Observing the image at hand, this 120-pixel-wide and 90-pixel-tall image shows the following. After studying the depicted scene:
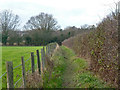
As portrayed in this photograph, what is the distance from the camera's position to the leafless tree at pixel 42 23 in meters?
52.1

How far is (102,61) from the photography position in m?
6.34

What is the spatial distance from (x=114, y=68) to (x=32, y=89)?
8.70 feet

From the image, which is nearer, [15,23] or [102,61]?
[102,61]

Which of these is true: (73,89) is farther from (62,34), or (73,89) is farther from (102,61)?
(62,34)

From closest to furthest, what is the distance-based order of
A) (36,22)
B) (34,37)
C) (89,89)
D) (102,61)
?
1. (89,89)
2. (102,61)
3. (34,37)
4. (36,22)

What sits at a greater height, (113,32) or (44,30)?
(44,30)

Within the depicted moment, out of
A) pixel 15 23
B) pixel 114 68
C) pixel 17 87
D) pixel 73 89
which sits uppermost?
pixel 15 23

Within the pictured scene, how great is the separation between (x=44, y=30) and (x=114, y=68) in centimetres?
4540

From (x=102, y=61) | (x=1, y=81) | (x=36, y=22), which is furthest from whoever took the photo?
(x=36, y=22)

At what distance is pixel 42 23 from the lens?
5241cm

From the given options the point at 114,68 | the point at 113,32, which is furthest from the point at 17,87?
the point at 113,32

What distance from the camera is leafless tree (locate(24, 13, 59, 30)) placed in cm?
5206

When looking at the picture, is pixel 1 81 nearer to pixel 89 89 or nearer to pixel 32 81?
pixel 32 81

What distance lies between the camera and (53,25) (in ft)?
175
